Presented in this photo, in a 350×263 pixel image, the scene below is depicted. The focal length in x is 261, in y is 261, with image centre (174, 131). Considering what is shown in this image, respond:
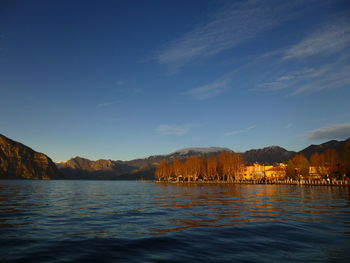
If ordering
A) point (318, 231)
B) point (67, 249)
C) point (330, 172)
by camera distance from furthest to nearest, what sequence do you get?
point (330, 172)
point (318, 231)
point (67, 249)

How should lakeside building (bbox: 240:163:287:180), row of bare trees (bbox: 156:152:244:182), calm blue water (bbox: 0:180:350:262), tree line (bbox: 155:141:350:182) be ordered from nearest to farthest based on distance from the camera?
calm blue water (bbox: 0:180:350:262)
tree line (bbox: 155:141:350:182)
row of bare trees (bbox: 156:152:244:182)
lakeside building (bbox: 240:163:287:180)

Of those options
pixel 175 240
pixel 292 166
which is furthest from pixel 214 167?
pixel 175 240

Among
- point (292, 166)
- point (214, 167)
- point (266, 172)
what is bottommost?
point (266, 172)

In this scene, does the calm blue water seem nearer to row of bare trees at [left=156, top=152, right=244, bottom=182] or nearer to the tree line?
the tree line

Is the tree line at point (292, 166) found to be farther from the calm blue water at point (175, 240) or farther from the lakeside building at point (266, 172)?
the calm blue water at point (175, 240)

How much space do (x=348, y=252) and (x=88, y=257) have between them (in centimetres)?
1128

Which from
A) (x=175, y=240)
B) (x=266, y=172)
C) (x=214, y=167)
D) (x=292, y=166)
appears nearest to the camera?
(x=175, y=240)

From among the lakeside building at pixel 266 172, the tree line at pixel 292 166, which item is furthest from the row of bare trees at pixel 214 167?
the lakeside building at pixel 266 172

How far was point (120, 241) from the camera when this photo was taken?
13891 millimetres

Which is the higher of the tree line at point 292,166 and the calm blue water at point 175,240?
the tree line at point 292,166

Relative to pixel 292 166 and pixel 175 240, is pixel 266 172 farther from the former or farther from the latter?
pixel 175 240

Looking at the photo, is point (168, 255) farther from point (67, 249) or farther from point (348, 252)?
point (348, 252)

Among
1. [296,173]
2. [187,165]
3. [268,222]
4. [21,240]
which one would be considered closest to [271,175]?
[296,173]

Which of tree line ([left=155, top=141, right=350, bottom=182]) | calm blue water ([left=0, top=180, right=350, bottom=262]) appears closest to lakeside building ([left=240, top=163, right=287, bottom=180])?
tree line ([left=155, top=141, right=350, bottom=182])
